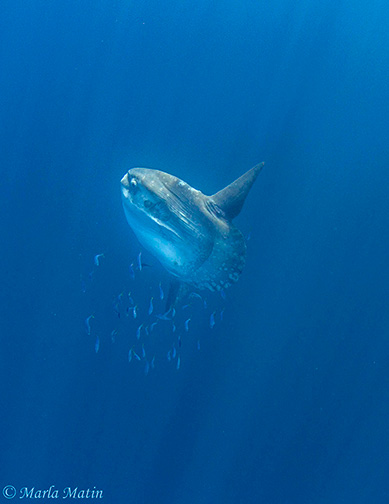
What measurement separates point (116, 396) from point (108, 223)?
423cm

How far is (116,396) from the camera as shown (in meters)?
8.71

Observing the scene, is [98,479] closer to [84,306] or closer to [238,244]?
[84,306]
